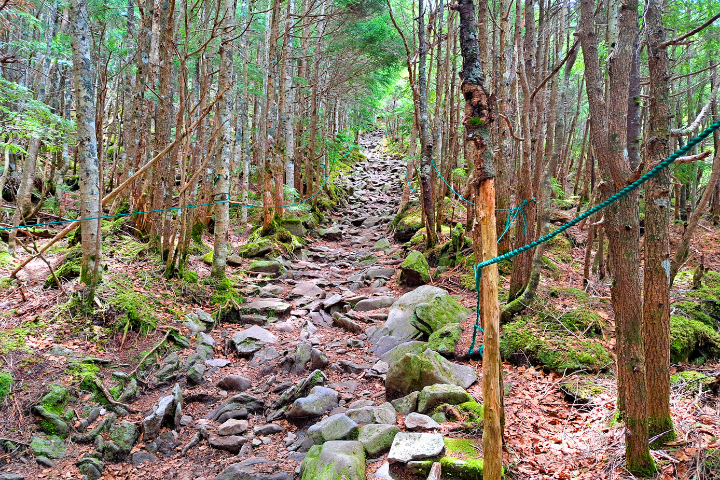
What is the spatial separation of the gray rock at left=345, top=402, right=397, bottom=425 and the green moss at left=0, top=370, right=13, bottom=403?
310cm

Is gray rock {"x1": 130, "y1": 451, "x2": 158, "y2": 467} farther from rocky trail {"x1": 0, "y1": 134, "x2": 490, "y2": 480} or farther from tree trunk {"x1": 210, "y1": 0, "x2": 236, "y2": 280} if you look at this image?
tree trunk {"x1": 210, "y1": 0, "x2": 236, "y2": 280}

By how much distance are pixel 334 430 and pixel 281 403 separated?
3.44ft

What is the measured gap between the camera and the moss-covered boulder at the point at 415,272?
27.5ft

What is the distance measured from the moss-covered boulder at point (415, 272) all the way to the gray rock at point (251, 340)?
3150 mm

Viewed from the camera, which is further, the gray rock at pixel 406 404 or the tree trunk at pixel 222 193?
the tree trunk at pixel 222 193

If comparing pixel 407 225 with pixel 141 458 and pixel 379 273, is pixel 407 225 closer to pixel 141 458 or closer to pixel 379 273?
pixel 379 273

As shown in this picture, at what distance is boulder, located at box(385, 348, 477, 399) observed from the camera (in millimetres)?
4527

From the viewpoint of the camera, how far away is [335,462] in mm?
3256

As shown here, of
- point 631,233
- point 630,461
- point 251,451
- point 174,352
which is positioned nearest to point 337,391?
point 251,451

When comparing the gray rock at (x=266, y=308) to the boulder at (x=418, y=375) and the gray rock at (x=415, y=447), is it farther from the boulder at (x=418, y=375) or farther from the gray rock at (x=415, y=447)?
the gray rock at (x=415, y=447)

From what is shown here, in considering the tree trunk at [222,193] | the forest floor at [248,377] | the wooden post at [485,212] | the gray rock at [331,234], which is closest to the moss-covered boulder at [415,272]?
the forest floor at [248,377]

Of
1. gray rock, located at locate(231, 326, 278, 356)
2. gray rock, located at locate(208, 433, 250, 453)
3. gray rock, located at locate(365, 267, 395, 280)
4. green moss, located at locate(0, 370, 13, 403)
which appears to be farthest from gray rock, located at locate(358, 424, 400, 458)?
gray rock, located at locate(365, 267, 395, 280)

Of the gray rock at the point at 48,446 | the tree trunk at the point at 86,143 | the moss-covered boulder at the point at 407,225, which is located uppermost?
the tree trunk at the point at 86,143

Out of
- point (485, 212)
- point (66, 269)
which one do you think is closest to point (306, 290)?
point (66, 269)
